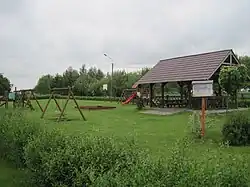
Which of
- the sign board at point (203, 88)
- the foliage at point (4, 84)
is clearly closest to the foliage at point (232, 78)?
the sign board at point (203, 88)

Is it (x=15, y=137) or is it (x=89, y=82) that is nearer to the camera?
(x=15, y=137)

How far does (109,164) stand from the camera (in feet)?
16.1

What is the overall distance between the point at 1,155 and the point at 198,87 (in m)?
6.81

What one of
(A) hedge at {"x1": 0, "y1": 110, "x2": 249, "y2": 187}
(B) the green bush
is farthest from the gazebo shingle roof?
(A) hedge at {"x1": 0, "y1": 110, "x2": 249, "y2": 187}

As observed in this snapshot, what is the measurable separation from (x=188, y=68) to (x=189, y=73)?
1158mm

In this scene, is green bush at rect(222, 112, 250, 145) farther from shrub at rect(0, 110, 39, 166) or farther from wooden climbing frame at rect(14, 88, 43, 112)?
wooden climbing frame at rect(14, 88, 43, 112)

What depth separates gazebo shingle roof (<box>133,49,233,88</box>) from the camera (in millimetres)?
26031

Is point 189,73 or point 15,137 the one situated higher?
point 189,73

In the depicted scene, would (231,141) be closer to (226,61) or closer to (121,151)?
(121,151)

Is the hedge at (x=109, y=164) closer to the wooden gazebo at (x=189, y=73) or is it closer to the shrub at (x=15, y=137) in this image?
the shrub at (x=15, y=137)

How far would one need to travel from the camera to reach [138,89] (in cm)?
3528

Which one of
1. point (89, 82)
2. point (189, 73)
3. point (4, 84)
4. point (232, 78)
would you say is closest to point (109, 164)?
point (232, 78)

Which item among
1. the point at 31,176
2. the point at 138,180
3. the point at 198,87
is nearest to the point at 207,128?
the point at 198,87

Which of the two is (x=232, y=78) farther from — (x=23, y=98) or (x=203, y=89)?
(x=23, y=98)
